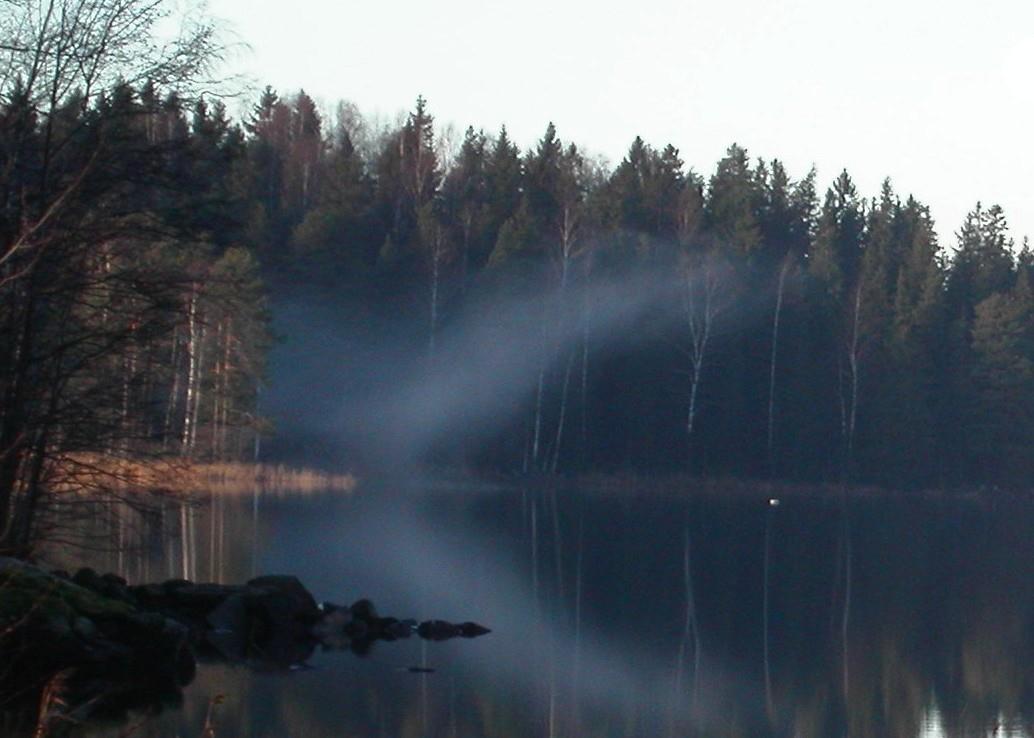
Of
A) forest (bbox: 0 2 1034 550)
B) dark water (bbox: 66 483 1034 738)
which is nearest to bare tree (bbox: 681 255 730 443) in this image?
forest (bbox: 0 2 1034 550)

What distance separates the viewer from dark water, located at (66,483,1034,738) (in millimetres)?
15219

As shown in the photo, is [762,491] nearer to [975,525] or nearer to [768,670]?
[975,525]

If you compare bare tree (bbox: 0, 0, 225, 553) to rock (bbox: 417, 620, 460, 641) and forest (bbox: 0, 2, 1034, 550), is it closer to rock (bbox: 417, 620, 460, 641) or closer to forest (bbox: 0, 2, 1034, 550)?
rock (bbox: 417, 620, 460, 641)

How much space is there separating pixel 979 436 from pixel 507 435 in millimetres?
18740

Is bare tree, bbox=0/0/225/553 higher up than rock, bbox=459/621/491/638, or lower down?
higher up

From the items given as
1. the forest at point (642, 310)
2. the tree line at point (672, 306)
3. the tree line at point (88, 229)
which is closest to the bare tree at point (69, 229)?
the tree line at point (88, 229)

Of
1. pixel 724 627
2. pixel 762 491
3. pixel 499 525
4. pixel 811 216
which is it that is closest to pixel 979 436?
pixel 762 491

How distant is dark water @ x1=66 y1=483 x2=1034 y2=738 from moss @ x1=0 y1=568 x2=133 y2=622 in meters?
1.55

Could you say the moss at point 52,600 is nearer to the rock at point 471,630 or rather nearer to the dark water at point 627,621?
the dark water at point 627,621

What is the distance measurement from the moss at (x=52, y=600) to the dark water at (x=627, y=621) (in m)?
1.55

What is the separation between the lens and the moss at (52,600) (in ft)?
48.9

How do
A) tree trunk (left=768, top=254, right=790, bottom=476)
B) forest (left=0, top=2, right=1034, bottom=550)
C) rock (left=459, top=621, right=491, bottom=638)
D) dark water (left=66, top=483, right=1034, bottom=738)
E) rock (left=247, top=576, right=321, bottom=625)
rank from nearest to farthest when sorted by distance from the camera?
dark water (left=66, top=483, right=1034, bottom=738) < rock (left=247, top=576, right=321, bottom=625) < rock (left=459, top=621, right=491, bottom=638) < forest (left=0, top=2, right=1034, bottom=550) < tree trunk (left=768, top=254, right=790, bottom=476)

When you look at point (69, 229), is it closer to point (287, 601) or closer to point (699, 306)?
point (287, 601)

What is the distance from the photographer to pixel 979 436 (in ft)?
205
